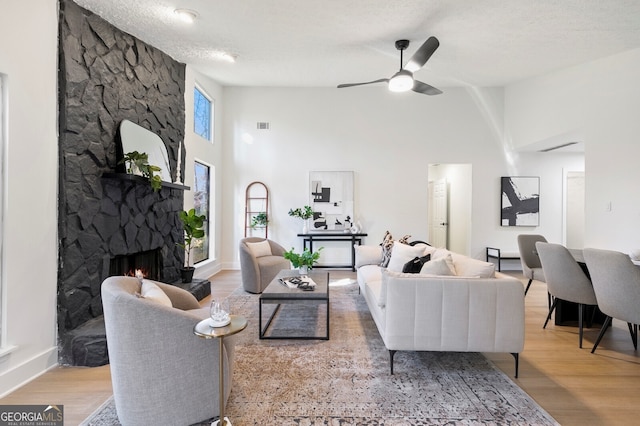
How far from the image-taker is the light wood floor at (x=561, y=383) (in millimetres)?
1982

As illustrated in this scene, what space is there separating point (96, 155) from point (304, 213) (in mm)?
3880

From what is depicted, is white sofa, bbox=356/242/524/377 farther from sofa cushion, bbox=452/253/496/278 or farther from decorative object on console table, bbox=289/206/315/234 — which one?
decorative object on console table, bbox=289/206/315/234

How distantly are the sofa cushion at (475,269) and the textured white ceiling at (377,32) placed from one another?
2598mm

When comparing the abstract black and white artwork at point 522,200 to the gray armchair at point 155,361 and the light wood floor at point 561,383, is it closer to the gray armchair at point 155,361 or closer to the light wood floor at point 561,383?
the light wood floor at point 561,383

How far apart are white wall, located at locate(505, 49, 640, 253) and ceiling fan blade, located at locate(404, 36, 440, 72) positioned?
2.82 meters

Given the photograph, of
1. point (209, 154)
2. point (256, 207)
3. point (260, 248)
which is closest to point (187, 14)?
point (209, 154)

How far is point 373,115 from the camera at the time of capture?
6555 millimetres

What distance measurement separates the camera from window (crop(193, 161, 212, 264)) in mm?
5615

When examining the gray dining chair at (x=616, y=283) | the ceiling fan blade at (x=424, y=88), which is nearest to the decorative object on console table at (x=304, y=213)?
the ceiling fan blade at (x=424, y=88)

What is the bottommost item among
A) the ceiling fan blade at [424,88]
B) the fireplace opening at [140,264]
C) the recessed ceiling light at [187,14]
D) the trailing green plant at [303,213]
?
the fireplace opening at [140,264]

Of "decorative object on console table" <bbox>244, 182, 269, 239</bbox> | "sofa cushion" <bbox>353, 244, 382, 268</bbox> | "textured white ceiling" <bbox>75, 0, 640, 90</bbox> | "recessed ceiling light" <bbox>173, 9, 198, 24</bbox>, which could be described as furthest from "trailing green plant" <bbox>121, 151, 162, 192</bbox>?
"decorative object on console table" <bbox>244, 182, 269, 239</bbox>

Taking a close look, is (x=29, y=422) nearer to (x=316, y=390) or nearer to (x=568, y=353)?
(x=316, y=390)

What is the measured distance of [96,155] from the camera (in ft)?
9.98

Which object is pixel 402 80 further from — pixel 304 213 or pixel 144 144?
pixel 304 213
